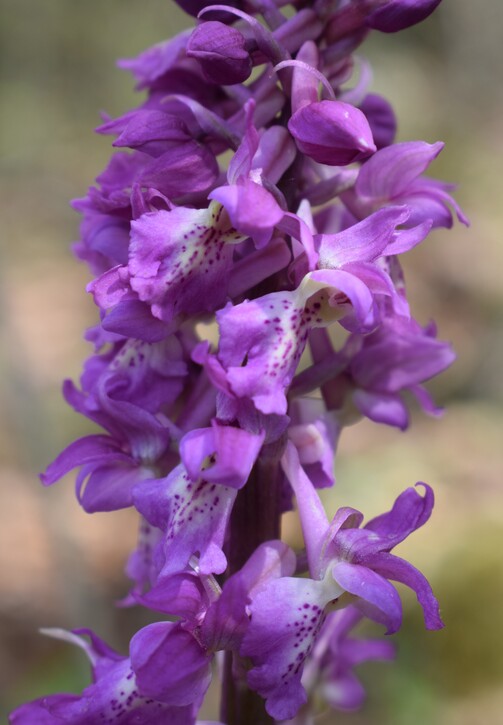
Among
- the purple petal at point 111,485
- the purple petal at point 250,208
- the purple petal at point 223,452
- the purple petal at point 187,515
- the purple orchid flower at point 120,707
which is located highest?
the purple petal at point 250,208

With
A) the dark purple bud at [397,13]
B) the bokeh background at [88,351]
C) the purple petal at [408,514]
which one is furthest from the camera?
the bokeh background at [88,351]

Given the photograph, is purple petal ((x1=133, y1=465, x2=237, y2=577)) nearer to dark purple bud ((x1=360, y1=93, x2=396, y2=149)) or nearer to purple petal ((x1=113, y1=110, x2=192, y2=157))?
purple petal ((x1=113, y1=110, x2=192, y2=157))

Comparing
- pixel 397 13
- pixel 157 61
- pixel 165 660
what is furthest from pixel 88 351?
pixel 165 660

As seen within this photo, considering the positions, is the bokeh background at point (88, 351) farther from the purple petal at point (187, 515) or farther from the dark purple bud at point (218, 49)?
the dark purple bud at point (218, 49)

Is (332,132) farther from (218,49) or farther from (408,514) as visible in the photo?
(408,514)

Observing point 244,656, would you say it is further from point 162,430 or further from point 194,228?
point 194,228

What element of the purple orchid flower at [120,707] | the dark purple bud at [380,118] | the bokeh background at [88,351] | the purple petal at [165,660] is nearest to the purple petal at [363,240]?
the dark purple bud at [380,118]

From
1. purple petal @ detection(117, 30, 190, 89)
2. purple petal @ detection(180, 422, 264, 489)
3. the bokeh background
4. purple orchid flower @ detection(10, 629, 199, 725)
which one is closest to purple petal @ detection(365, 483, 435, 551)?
purple petal @ detection(180, 422, 264, 489)

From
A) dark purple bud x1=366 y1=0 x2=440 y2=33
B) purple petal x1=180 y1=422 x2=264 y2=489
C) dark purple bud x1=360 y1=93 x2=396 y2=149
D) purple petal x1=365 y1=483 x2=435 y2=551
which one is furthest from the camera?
dark purple bud x1=360 y1=93 x2=396 y2=149
